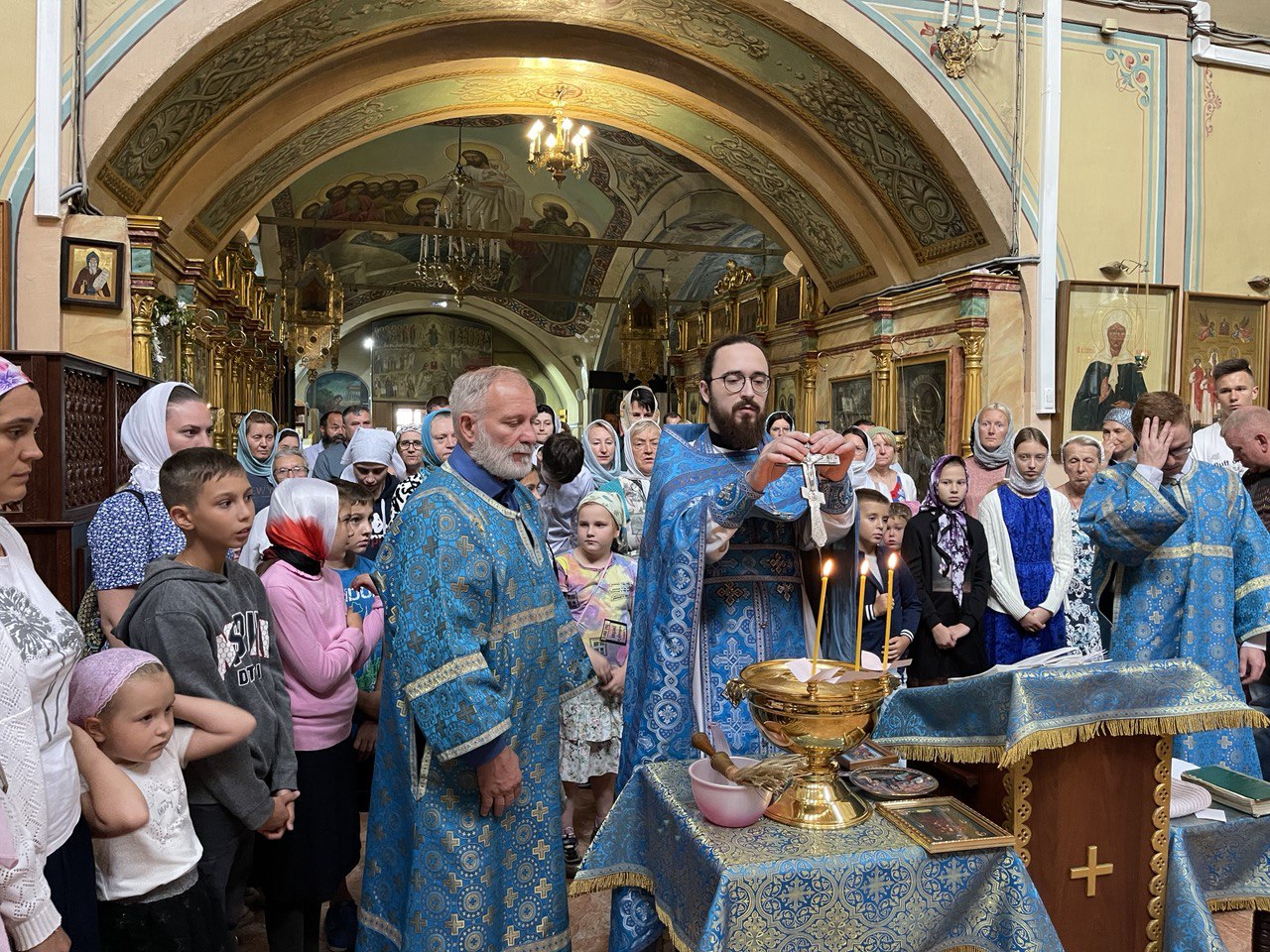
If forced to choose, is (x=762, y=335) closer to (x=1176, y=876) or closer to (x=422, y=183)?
(x=422, y=183)

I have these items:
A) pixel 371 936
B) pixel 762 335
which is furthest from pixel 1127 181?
pixel 371 936

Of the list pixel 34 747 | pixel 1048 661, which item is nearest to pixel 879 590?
pixel 1048 661

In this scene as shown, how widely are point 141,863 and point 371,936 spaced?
672 mm

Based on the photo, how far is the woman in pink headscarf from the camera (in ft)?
5.61

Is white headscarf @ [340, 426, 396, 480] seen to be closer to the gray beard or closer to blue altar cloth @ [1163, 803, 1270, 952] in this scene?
the gray beard

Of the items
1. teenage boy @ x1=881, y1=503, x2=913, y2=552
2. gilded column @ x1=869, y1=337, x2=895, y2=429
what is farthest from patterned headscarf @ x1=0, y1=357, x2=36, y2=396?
gilded column @ x1=869, y1=337, x2=895, y2=429

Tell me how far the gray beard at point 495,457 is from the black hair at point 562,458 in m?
2.71

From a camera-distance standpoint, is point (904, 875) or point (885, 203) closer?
point (904, 875)

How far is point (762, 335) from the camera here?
15133 millimetres

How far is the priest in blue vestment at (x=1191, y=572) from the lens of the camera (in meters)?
3.33

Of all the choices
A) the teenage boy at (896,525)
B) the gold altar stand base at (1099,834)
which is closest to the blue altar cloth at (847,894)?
the gold altar stand base at (1099,834)

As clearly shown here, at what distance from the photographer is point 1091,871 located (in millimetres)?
2027

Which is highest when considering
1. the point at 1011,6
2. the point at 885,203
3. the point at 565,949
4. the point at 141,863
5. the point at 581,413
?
the point at 1011,6

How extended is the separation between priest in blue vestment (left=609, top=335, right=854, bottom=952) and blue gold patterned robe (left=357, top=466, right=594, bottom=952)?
27cm
